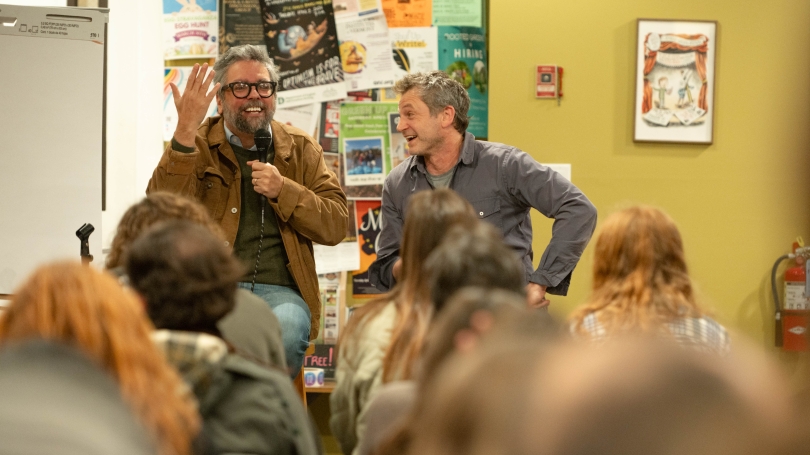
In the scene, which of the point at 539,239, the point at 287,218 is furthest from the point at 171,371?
the point at 539,239

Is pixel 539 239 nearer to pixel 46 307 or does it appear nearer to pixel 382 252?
pixel 382 252

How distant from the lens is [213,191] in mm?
3113

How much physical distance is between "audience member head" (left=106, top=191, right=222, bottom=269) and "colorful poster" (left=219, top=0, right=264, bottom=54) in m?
1.86

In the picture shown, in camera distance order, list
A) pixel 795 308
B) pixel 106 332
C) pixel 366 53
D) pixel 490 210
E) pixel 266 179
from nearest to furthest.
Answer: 1. pixel 106 332
2. pixel 266 179
3. pixel 490 210
4. pixel 795 308
5. pixel 366 53

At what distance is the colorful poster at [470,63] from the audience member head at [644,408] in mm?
3085

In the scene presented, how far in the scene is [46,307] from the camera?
122cm

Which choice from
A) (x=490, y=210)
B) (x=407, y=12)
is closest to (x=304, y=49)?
(x=407, y=12)

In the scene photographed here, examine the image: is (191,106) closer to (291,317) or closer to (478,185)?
(291,317)

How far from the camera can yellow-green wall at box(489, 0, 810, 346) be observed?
3.77 m

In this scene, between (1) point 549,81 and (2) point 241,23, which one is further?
(2) point 241,23

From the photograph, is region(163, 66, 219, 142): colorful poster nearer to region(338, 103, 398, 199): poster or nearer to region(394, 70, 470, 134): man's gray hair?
region(338, 103, 398, 199): poster

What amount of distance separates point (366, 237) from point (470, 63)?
36.5 inches

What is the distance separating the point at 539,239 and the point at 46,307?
283 centimetres

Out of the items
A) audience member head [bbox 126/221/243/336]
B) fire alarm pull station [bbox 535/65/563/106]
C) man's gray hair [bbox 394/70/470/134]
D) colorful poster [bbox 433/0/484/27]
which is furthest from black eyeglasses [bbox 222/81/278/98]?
audience member head [bbox 126/221/243/336]
